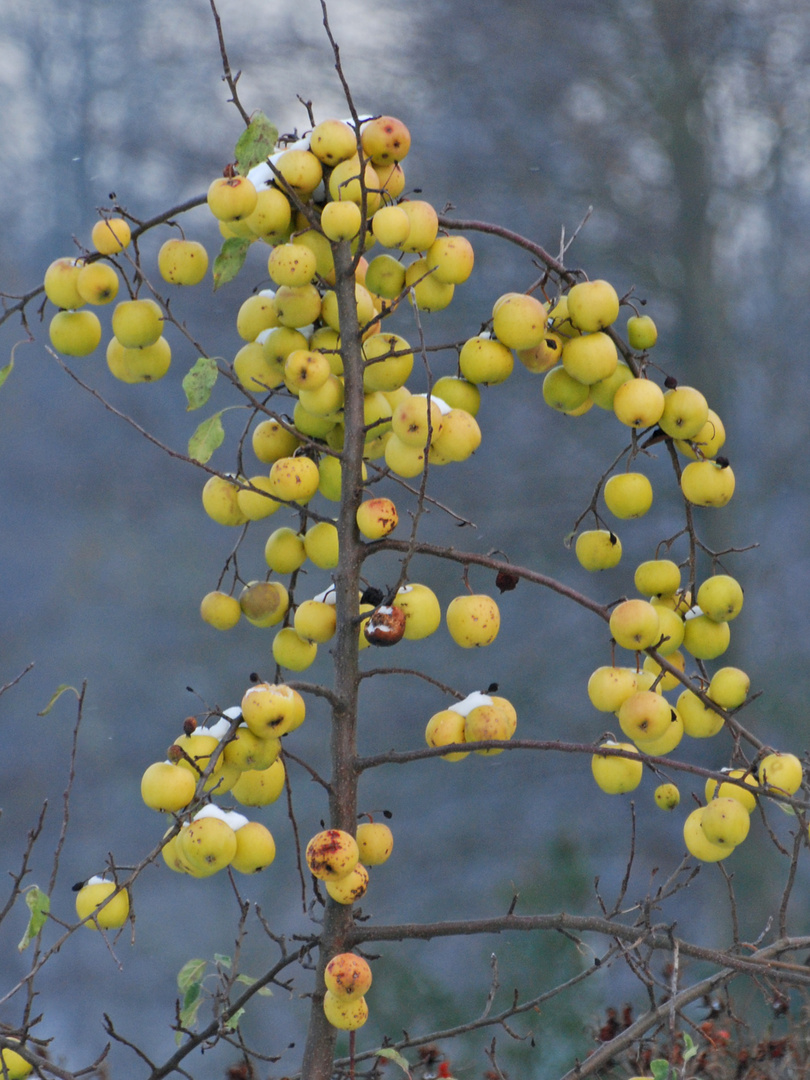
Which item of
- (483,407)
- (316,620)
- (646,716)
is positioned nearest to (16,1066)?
(316,620)

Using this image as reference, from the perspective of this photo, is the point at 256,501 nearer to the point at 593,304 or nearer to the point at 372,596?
the point at 372,596

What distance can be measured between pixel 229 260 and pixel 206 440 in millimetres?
101

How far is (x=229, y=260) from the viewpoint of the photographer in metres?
0.56

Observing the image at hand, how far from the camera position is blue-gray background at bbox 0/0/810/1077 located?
1517 millimetres

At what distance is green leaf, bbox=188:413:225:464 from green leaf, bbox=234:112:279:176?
0.44 feet

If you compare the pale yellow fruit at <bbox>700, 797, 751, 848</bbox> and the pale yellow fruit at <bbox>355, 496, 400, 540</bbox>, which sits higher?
the pale yellow fruit at <bbox>355, 496, 400, 540</bbox>

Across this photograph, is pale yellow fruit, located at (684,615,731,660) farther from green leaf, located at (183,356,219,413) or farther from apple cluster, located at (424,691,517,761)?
green leaf, located at (183,356,219,413)

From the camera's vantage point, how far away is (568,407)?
624 millimetres

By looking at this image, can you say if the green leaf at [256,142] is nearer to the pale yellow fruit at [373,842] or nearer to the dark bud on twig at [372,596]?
the dark bud on twig at [372,596]

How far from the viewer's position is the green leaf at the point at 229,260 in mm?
560

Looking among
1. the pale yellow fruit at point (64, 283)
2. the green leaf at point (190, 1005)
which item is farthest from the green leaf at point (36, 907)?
the pale yellow fruit at point (64, 283)

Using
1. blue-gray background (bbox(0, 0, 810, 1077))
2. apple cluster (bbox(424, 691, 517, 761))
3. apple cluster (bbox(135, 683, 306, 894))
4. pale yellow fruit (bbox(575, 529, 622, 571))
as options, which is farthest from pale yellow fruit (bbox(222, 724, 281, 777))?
blue-gray background (bbox(0, 0, 810, 1077))

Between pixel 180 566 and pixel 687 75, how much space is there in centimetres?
109

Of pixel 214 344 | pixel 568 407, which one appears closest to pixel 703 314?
pixel 214 344
